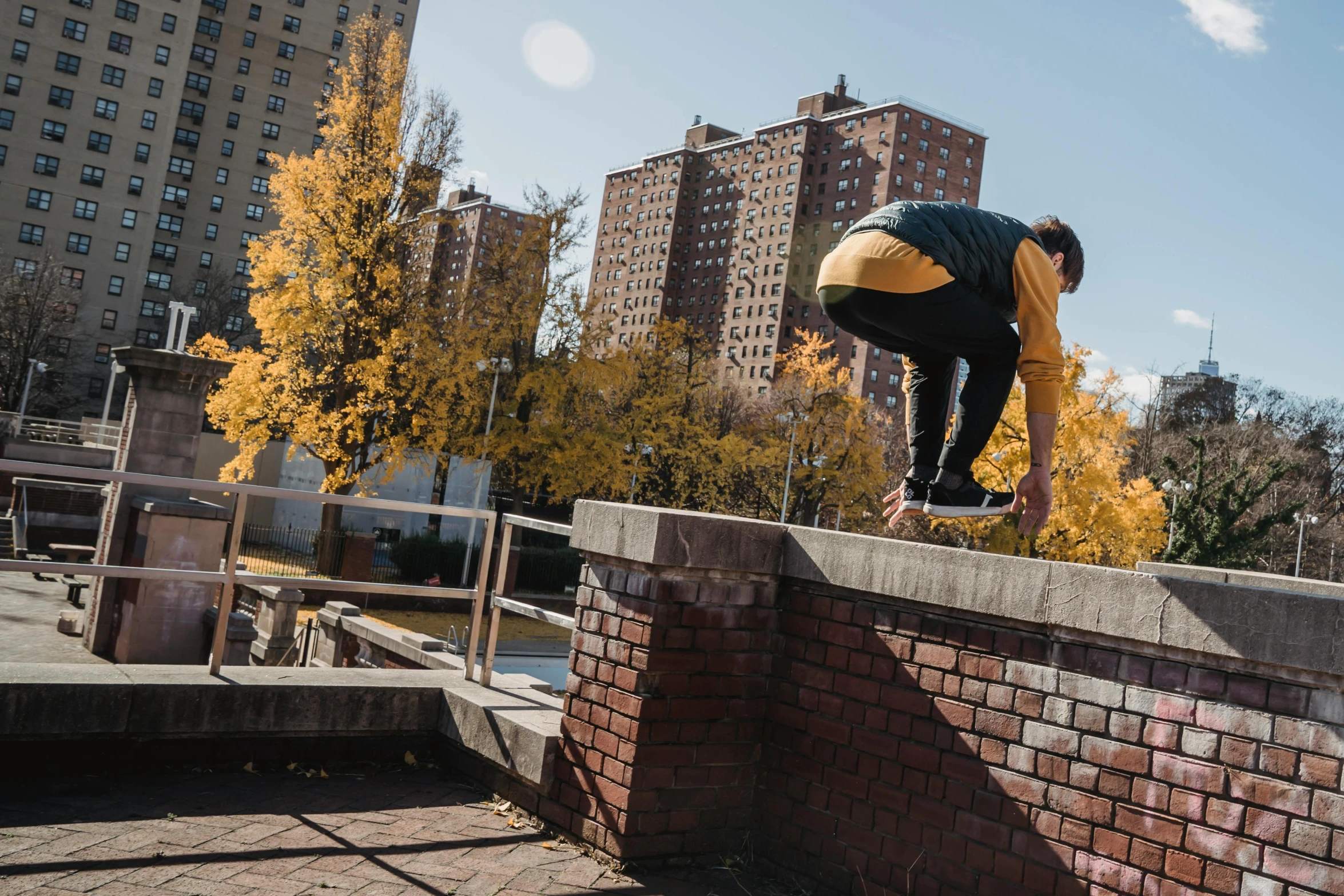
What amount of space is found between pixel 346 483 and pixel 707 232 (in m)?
99.5

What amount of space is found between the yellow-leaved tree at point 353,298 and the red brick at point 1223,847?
23.7 m

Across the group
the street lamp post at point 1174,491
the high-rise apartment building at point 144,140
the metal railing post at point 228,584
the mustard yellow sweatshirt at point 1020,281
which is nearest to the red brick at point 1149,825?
the mustard yellow sweatshirt at point 1020,281

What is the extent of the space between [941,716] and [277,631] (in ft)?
36.0

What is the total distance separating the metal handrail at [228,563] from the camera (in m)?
4.23

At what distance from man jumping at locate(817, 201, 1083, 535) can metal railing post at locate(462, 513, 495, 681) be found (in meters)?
2.59

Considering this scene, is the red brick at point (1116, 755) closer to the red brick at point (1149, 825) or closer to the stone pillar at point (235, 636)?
the red brick at point (1149, 825)

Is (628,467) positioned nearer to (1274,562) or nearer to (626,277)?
(1274,562)

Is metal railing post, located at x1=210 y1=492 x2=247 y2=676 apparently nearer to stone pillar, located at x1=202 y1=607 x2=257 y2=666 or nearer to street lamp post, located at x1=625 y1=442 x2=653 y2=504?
stone pillar, located at x1=202 y1=607 x2=257 y2=666

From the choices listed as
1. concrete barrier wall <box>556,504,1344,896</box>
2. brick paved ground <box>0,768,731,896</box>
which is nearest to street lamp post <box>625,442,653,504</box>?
brick paved ground <box>0,768,731,896</box>

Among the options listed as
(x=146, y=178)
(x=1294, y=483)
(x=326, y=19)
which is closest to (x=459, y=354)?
(x=1294, y=483)

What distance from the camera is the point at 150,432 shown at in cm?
1180

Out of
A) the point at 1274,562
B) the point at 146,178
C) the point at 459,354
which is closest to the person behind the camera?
the point at 459,354

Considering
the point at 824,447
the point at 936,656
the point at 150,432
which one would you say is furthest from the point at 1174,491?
the point at 936,656

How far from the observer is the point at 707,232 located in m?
120
